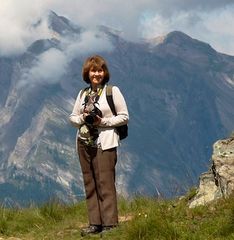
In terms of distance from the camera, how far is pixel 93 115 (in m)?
8.47

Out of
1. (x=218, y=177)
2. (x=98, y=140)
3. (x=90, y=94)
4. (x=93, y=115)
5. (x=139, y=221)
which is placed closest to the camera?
(x=139, y=221)

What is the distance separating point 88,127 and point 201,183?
9.71 feet

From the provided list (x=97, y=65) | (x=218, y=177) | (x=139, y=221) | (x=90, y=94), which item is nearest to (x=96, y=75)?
(x=97, y=65)

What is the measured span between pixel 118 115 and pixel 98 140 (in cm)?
53

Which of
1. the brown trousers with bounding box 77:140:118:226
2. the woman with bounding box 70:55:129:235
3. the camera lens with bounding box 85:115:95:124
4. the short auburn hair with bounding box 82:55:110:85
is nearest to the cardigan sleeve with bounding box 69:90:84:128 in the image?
the woman with bounding box 70:55:129:235

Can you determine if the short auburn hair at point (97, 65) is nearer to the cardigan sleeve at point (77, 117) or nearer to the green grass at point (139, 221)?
the cardigan sleeve at point (77, 117)

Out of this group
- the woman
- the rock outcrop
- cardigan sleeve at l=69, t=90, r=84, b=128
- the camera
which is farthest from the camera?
the rock outcrop

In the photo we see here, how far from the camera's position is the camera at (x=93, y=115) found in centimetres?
847

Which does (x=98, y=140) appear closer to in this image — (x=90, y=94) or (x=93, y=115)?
(x=93, y=115)

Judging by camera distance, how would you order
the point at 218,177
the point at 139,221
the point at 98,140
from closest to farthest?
the point at 139,221 < the point at 98,140 < the point at 218,177

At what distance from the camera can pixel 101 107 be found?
8641 mm

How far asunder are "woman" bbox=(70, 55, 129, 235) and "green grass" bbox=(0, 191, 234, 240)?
38 cm

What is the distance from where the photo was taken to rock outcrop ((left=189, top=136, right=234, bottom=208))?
938 cm

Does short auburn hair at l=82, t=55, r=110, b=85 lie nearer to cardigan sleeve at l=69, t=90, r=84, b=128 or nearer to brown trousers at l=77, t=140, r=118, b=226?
cardigan sleeve at l=69, t=90, r=84, b=128
